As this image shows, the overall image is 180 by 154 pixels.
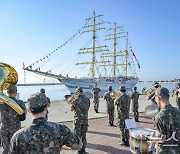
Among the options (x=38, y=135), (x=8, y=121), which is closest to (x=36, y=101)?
(x=38, y=135)

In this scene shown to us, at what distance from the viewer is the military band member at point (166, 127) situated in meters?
4.52

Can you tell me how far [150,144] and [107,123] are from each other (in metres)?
8.76

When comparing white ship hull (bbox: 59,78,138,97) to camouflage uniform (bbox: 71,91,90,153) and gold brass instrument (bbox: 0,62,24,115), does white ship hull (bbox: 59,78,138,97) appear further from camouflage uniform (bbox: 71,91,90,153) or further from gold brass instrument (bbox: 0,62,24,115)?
gold brass instrument (bbox: 0,62,24,115)

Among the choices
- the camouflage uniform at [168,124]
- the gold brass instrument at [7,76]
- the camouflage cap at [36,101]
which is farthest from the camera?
the camouflage uniform at [168,124]

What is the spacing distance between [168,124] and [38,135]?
2309 millimetres

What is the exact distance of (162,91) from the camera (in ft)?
15.1

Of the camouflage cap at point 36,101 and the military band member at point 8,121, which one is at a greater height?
the camouflage cap at point 36,101

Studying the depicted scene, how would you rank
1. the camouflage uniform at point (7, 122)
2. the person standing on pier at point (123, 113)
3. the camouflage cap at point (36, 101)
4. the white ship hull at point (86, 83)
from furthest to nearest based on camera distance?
the white ship hull at point (86, 83)
the person standing on pier at point (123, 113)
the camouflage uniform at point (7, 122)
the camouflage cap at point (36, 101)

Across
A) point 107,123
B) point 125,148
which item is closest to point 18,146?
point 125,148

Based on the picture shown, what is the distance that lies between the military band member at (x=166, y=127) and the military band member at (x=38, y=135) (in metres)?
1.85

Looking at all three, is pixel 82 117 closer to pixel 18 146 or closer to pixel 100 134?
pixel 100 134

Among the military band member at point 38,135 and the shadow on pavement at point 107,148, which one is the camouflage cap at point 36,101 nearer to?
the military band member at point 38,135

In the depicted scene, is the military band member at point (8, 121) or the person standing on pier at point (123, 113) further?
the person standing on pier at point (123, 113)

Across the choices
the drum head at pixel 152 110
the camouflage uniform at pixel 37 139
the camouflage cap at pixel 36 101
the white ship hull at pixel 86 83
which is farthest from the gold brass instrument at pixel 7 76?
the white ship hull at pixel 86 83
